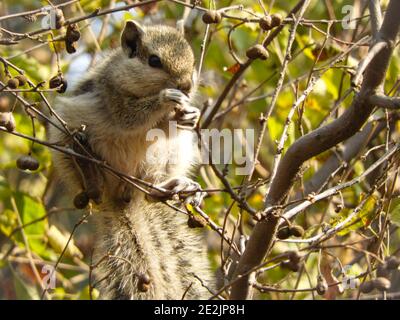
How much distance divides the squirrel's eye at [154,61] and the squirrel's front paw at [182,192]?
0.53 m

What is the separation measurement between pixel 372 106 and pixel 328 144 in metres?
0.18

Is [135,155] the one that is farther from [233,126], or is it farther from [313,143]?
[313,143]

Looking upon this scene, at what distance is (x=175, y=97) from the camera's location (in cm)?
312

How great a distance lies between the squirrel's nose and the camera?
3.26m

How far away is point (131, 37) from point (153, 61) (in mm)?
243

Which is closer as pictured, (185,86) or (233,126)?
(185,86)

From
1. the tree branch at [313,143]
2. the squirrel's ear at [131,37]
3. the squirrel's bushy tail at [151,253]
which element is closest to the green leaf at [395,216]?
the tree branch at [313,143]

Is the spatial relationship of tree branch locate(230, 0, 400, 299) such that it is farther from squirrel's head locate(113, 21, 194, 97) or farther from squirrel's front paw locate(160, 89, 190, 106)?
squirrel's head locate(113, 21, 194, 97)

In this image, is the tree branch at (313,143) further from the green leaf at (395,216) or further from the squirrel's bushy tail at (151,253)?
the squirrel's bushy tail at (151,253)

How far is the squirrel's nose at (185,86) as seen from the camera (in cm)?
326

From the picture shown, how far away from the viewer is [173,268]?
359 centimetres

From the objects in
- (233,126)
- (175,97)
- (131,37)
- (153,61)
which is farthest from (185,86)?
(233,126)

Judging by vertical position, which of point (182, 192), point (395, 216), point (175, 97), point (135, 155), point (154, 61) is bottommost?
point (395, 216)
